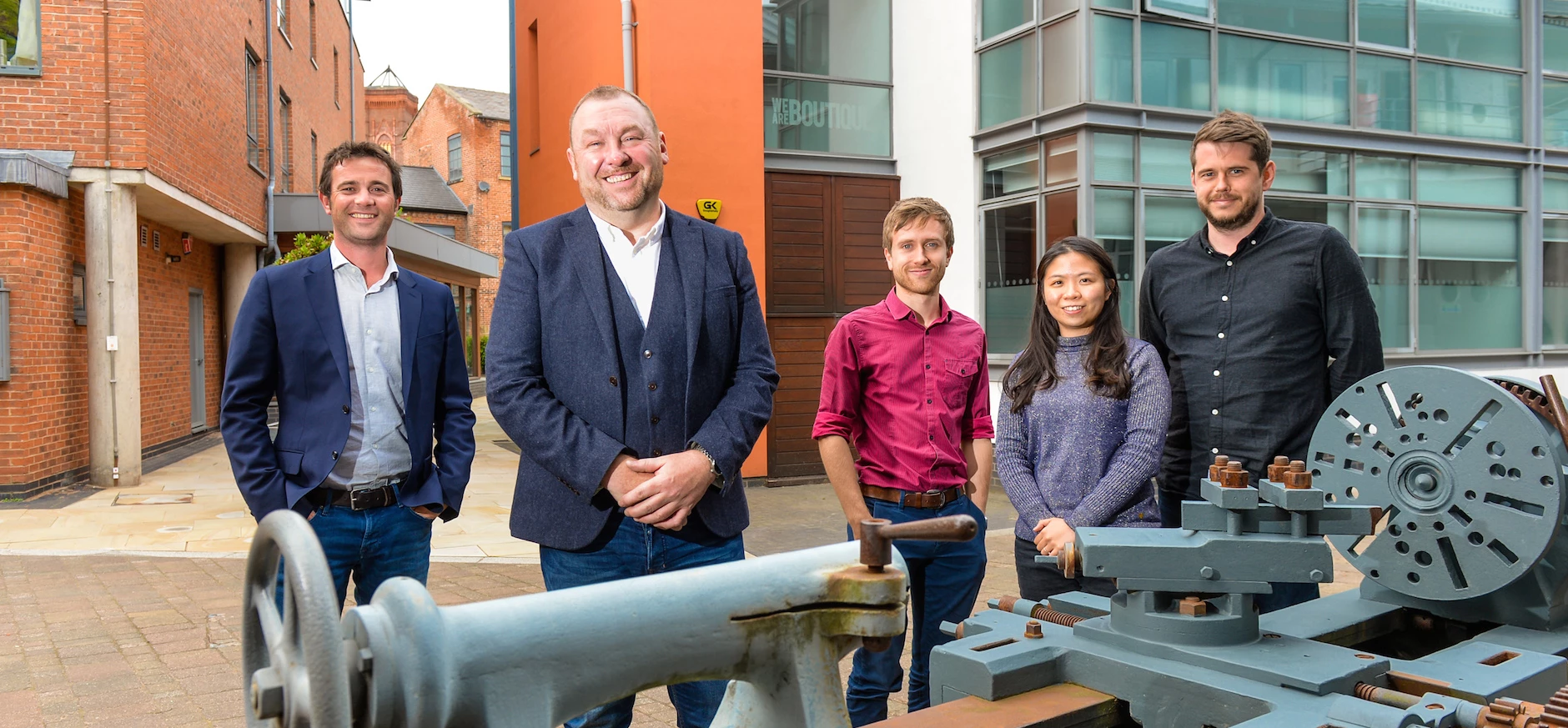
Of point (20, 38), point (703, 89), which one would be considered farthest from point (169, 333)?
point (703, 89)

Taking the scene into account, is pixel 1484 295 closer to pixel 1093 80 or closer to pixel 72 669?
pixel 1093 80

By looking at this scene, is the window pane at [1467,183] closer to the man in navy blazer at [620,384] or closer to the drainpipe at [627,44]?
the drainpipe at [627,44]

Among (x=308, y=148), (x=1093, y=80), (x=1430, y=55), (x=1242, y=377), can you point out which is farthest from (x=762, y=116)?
(x=308, y=148)

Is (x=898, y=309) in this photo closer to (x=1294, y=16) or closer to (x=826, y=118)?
(x=826, y=118)

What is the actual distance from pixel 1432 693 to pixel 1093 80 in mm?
8592

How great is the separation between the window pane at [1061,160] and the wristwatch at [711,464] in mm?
7864

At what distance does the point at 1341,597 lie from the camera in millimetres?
2176

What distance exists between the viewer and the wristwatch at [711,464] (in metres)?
2.39

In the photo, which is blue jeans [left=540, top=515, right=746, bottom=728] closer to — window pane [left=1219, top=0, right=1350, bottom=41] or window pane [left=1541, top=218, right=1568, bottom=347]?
window pane [left=1219, top=0, right=1350, bottom=41]

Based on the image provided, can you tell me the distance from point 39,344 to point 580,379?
9.86 m

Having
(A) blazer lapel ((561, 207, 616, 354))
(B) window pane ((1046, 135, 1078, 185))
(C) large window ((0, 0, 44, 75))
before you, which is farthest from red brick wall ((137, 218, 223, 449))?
(A) blazer lapel ((561, 207, 616, 354))

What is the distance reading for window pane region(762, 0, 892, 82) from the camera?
11047mm

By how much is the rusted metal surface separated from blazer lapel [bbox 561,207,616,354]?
4.08 feet

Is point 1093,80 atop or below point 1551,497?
atop
